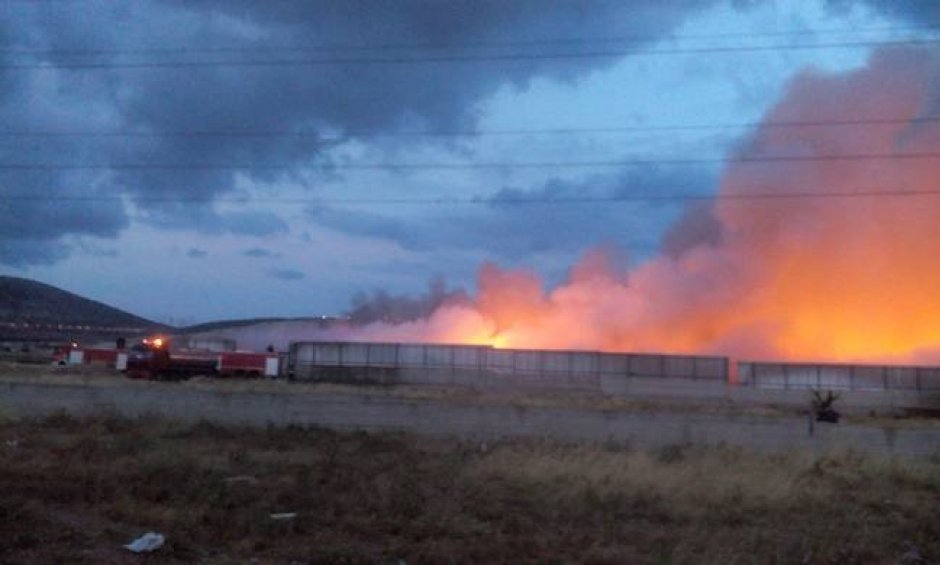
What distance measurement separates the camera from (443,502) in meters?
17.3

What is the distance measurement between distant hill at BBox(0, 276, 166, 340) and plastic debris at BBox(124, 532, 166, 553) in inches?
5329

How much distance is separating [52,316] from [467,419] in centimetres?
14504

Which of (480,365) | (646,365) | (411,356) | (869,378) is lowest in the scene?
(869,378)

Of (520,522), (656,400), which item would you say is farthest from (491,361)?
(520,522)

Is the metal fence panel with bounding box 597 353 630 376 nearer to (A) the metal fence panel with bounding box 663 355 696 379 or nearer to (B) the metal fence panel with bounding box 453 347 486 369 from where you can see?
(A) the metal fence panel with bounding box 663 355 696 379

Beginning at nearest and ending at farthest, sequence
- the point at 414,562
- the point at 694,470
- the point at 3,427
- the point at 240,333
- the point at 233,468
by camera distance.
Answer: the point at 414,562 < the point at 233,468 < the point at 694,470 < the point at 3,427 < the point at 240,333

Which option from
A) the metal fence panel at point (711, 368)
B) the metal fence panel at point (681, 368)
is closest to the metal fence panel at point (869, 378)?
the metal fence panel at point (711, 368)

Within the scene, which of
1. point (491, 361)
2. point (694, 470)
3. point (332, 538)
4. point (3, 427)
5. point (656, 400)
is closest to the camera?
point (332, 538)

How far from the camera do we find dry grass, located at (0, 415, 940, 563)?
43.7ft

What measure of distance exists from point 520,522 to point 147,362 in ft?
183

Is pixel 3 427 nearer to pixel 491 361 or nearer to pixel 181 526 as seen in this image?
pixel 181 526

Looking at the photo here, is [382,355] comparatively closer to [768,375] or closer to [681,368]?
[681,368]

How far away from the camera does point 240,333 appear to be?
408 ft

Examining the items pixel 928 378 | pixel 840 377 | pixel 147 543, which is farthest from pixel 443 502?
pixel 928 378
